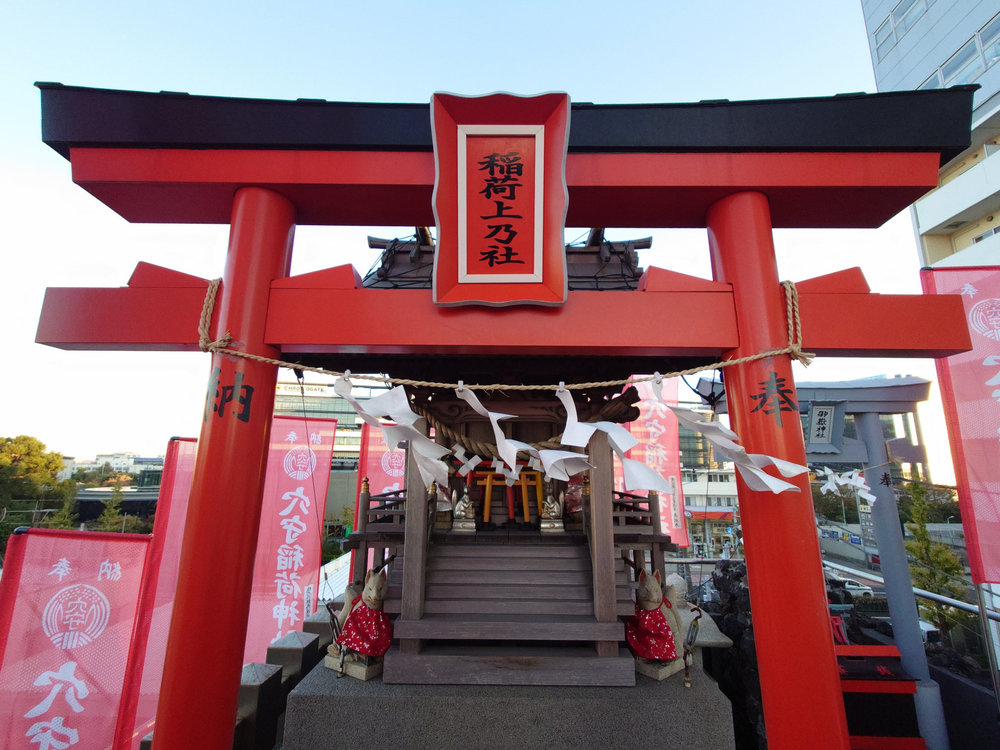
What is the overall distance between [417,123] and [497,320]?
5.16ft

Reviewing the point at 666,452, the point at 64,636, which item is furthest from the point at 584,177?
the point at 666,452

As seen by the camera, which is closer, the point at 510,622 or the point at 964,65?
the point at 510,622

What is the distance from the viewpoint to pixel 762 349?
3.15 metres

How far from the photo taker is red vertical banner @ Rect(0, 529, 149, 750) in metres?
4.18

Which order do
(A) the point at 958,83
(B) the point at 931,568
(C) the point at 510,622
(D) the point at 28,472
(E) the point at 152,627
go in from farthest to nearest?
(D) the point at 28,472 → (A) the point at 958,83 → (B) the point at 931,568 → (E) the point at 152,627 → (C) the point at 510,622

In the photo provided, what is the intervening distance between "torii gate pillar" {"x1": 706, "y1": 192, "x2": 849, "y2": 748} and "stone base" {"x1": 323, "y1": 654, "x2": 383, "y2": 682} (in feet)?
9.63

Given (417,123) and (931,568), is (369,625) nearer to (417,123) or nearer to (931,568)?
(417,123)

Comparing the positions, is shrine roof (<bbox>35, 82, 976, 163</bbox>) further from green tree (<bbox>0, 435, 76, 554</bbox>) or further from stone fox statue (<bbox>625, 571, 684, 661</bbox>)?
green tree (<bbox>0, 435, 76, 554</bbox>)

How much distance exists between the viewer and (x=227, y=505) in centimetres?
303

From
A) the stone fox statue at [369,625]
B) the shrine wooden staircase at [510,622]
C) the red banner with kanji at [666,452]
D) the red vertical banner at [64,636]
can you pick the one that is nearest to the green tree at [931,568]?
the red banner with kanji at [666,452]

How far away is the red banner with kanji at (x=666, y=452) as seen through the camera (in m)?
10.4

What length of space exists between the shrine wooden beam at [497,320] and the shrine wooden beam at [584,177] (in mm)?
664

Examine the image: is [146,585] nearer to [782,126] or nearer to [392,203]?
[392,203]

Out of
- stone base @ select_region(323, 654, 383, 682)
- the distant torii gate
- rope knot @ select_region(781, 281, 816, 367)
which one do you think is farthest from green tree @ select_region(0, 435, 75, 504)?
rope knot @ select_region(781, 281, 816, 367)
